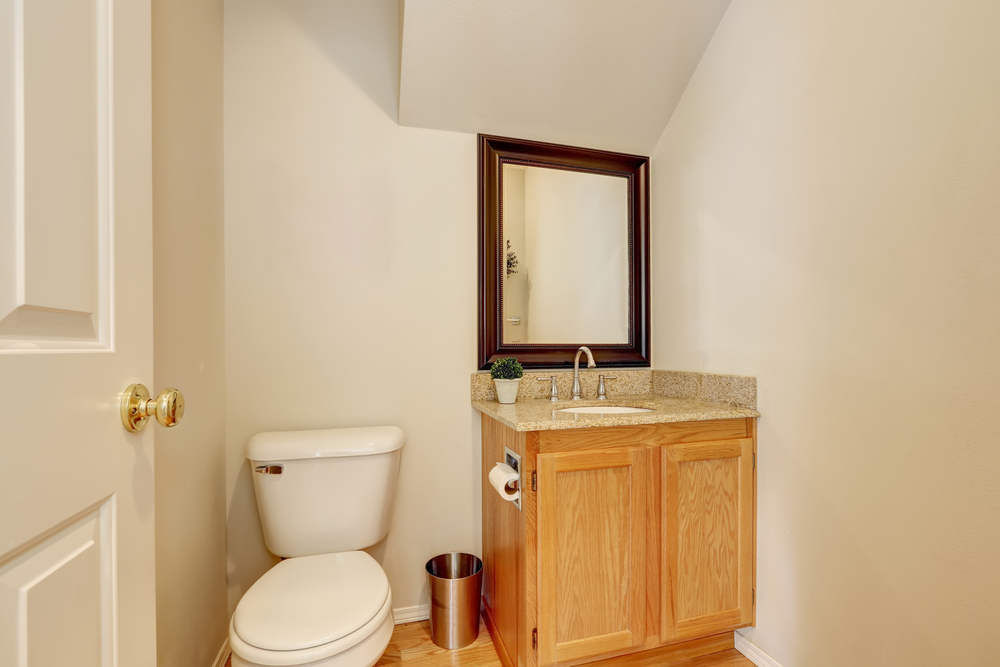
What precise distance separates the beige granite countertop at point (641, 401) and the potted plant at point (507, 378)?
0.04 m

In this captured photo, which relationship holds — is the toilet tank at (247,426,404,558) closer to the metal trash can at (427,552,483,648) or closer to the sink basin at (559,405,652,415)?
the metal trash can at (427,552,483,648)

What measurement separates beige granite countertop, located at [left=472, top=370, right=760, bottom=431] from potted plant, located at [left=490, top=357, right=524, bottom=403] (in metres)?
0.04

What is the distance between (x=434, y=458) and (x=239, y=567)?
806 mm

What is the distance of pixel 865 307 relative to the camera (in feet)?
4.32

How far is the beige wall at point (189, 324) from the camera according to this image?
124cm

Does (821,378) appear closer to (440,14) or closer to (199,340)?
(440,14)

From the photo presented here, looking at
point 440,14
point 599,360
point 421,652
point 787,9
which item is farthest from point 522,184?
point 421,652

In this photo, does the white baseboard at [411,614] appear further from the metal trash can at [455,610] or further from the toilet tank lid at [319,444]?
the toilet tank lid at [319,444]

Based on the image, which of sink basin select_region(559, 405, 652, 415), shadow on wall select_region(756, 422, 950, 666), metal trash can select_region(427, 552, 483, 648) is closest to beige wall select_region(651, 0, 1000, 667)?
shadow on wall select_region(756, 422, 950, 666)

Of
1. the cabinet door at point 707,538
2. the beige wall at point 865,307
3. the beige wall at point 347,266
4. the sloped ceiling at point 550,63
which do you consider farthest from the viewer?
the beige wall at point 347,266

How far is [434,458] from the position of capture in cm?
201

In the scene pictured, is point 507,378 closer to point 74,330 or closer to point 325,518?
point 325,518

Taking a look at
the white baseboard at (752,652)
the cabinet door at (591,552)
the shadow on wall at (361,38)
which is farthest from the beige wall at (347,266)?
the white baseboard at (752,652)

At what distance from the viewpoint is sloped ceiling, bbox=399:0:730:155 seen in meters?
1.71
